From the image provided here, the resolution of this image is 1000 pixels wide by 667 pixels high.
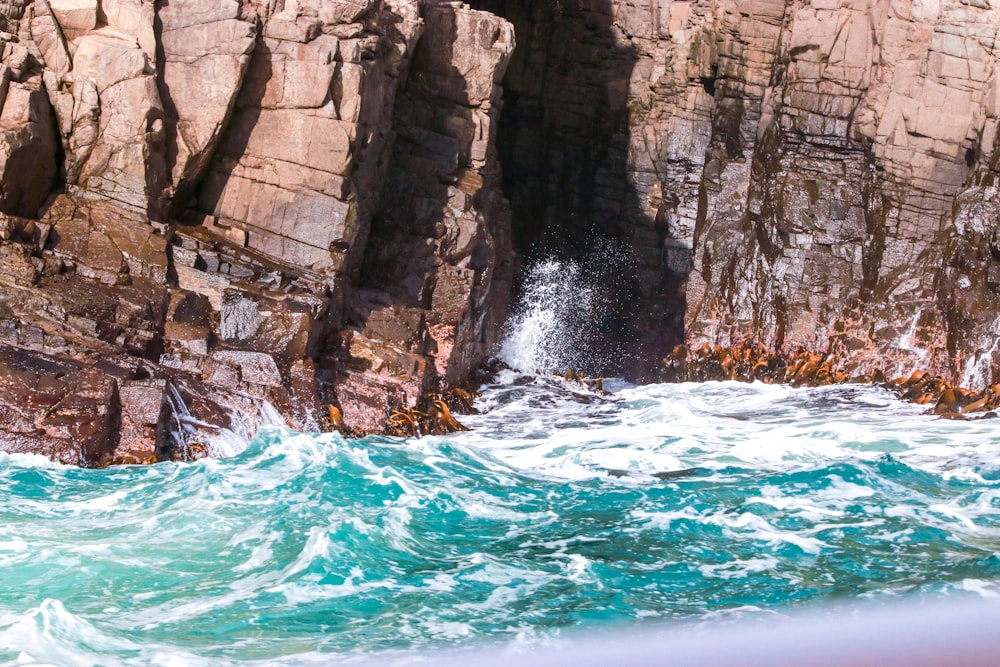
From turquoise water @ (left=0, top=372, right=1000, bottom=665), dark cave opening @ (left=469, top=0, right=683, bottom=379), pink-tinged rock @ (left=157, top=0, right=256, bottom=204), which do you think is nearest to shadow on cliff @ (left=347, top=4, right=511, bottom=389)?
turquoise water @ (left=0, top=372, right=1000, bottom=665)

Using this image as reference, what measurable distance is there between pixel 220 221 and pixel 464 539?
1144 centimetres

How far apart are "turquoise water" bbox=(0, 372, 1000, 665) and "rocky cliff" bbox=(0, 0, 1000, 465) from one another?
258 cm

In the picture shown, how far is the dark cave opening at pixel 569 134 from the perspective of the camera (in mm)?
34531

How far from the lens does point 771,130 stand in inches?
1249

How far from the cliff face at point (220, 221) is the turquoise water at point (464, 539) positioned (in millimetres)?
1869

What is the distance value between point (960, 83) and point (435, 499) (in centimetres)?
2063

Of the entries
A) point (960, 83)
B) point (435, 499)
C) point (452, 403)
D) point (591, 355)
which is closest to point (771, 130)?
point (960, 83)

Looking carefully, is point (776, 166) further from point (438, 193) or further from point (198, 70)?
point (198, 70)

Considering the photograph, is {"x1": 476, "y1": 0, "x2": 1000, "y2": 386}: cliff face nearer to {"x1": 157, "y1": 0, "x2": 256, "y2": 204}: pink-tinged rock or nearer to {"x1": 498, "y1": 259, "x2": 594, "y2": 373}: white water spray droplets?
{"x1": 498, "y1": 259, "x2": 594, "y2": 373}: white water spray droplets

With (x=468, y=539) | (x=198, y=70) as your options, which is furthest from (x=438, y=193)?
(x=468, y=539)

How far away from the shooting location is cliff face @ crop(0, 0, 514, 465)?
19.6 m

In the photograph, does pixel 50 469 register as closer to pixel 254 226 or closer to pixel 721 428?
pixel 254 226

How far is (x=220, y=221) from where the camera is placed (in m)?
23.4

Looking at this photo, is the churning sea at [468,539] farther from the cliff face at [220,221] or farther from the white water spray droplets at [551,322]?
the white water spray droplets at [551,322]
